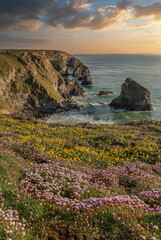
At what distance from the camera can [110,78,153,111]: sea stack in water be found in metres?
73.9

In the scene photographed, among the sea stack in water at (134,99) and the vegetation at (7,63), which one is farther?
the sea stack in water at (134,99)

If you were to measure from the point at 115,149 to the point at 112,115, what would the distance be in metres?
54.6

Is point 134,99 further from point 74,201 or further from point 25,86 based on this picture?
point 74,201

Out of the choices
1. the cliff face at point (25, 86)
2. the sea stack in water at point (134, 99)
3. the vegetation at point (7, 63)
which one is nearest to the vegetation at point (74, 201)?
the cliff face at point (25, 86)

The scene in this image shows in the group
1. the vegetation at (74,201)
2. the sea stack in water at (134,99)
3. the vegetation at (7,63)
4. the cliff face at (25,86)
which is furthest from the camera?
the sea stack in water at (134,99)

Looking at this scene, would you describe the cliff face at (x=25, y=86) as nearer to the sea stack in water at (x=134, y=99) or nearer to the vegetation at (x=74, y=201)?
the sea stack in water at (x=134, y=99)

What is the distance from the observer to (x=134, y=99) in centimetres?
7638

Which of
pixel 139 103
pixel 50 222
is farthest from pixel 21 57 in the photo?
pixel 50 222

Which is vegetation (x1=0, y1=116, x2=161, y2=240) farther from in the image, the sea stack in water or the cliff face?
the sea stack in water

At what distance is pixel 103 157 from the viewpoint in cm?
1555

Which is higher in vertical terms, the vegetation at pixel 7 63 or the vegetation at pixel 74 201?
the vegetation at pixel 7 63

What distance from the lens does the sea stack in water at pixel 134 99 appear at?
73.9m

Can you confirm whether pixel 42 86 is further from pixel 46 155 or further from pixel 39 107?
pixel 46 155

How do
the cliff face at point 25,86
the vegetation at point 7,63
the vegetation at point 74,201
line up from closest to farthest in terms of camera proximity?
the vegetation at point 74,201 < the cliff face at point 25,86 < the vegetation at point 7,63
